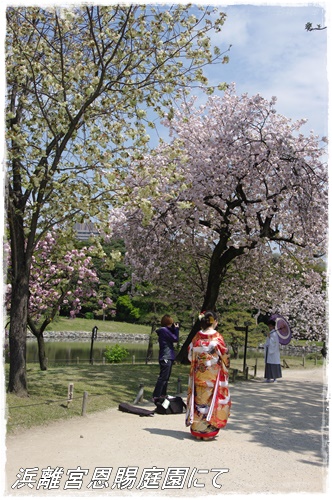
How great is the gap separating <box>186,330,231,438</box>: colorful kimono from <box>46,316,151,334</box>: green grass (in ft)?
144

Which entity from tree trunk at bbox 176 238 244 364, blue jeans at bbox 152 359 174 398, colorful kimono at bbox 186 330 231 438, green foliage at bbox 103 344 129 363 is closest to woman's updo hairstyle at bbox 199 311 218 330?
colorful kimono at bbox 186 330 231 438

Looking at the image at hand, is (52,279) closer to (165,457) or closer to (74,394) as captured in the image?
(74,394)

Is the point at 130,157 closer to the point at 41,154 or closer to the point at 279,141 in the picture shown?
the point at 41,154

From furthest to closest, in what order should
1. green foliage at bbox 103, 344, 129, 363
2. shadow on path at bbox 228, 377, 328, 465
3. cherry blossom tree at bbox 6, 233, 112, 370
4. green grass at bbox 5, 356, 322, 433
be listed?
green foliage at bbox 103, 344, 129, 363 → cherry blossom tree at bbox 6, 233, 112, 370 → green grass at bbox 5, 356, 322, 433 → shadow on path at bbox 228, 377, 328, 465

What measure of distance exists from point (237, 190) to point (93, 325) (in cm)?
4094

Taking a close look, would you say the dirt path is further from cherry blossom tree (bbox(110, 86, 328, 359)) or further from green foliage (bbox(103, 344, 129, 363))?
green foliage (bbox(103, 344, 129, 363))

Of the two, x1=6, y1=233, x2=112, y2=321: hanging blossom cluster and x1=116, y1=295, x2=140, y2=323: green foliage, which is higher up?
x1=6, y1=233, x2=112, y2=321: hanging blossom cluster

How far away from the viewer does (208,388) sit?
308 inches

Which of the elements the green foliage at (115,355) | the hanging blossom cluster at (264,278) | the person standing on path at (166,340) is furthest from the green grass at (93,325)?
the person standing on path at (166,340)

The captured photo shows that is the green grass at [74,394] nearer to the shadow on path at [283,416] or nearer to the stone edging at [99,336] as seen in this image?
the shadow on path at [283,416]

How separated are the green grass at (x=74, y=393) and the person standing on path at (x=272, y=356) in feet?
3.10

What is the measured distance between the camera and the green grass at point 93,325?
51.9m

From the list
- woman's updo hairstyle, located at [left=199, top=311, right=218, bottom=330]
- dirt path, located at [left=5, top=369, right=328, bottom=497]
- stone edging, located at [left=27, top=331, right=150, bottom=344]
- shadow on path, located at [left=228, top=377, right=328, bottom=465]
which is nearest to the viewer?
dirt path, located at [left=5, top=369, right=328, bottom=497]

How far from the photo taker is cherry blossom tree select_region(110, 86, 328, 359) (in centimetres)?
1523
